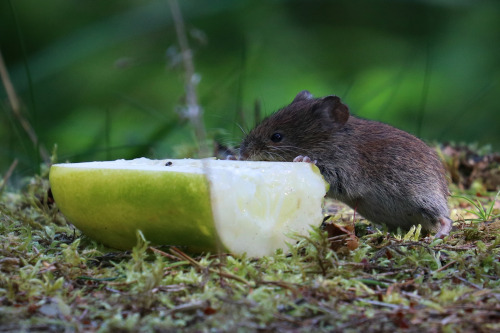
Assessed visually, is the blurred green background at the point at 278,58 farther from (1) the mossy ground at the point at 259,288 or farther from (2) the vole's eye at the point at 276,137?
(1) the mossy ground at the point at 259,288

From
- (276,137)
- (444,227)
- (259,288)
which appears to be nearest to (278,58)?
(276,137)

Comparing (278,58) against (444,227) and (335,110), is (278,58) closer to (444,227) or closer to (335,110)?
(335,110)

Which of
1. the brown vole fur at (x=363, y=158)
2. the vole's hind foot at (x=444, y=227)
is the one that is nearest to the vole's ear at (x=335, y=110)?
the brown vole fur at (x=363, y=158)

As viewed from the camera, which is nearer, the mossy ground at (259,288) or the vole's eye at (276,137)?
the mossy ground at (259,288)

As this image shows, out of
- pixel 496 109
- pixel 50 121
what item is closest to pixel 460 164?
pixel 496 109

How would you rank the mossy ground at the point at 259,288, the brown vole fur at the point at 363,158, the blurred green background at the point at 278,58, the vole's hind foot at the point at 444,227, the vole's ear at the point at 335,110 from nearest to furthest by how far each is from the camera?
the mossy ground at the point at 259,288 → the vole's hind foot at the point at 444,227 → the brown vole fur at the point at 363,158 → the vole's ear at the point at 335,110 → the blurred green background at the point at 278,58

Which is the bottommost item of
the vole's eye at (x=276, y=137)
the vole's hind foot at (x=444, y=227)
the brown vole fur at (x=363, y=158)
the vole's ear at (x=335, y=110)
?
the vole's hind foot at (x=444, y=227)

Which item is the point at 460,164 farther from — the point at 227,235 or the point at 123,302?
the point at 123,302

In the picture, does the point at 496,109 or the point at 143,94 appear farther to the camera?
the point at 143,94
